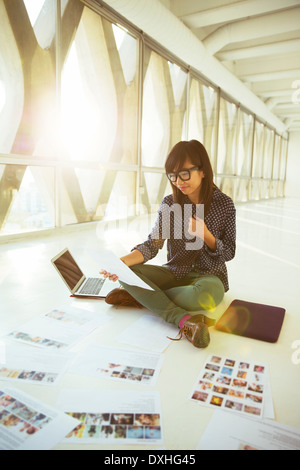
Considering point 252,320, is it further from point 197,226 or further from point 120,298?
point 120,298

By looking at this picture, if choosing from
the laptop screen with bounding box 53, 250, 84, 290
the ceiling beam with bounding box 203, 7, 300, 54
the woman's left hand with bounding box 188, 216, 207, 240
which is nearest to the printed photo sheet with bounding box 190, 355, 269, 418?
the woman's left hand with bounding box 188, 216, 207, 240

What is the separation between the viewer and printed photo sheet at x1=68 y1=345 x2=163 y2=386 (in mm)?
1268

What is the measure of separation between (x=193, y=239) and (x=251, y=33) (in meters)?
5.24

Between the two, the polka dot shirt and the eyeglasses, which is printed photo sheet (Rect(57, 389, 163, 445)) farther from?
the eyeglasses

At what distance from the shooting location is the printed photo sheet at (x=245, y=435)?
95 centimetres

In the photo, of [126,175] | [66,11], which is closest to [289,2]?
[66,11]

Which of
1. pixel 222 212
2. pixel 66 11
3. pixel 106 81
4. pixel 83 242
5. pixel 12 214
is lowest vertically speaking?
pixel 83 242

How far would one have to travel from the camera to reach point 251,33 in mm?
5672

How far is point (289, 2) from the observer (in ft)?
15.4

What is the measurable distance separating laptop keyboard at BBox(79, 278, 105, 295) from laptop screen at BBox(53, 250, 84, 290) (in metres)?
0.06

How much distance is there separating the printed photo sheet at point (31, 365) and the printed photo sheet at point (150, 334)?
32 cm
